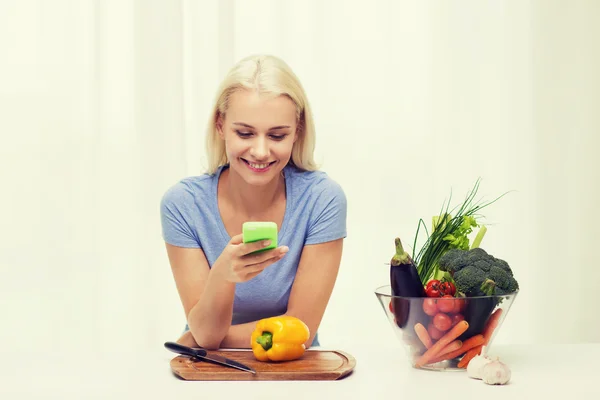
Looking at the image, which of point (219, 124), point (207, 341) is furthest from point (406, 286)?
point (219, 124)

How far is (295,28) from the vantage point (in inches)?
151

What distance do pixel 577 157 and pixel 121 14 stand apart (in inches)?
92.6

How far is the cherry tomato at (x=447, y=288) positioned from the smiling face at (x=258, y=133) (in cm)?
59

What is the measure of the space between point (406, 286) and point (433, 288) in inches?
2.5

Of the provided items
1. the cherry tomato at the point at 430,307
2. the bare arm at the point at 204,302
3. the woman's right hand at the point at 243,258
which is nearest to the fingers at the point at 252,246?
the woman's right hand at the point at 243,258

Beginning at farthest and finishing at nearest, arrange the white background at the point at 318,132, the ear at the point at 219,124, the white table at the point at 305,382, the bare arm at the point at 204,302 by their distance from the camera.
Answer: the white background at the point at 318,132 < the ear at the point at 219,124 < the bare arm at the point at 204,302 < the white table at the point at 305,382

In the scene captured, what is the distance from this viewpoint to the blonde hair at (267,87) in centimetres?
208

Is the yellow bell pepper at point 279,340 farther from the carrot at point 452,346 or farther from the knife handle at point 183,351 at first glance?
the carrot at point 452,346

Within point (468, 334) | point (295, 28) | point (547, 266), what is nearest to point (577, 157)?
point (547, 266)

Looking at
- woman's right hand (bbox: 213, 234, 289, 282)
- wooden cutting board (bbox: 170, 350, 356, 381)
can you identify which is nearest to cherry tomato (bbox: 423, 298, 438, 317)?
wooden cutting board (bbox: 170, 350, 356, 381)

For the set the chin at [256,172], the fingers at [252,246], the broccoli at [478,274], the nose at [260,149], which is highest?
the nose at [260,149]

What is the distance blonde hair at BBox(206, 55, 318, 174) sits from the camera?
6.84 ft

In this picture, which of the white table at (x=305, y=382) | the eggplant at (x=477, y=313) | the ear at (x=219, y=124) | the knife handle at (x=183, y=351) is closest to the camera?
the white table at (x=305, y=382)

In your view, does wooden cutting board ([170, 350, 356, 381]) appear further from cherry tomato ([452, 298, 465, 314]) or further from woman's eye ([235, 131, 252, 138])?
woman's eye ([235, 131, 252, 138])
